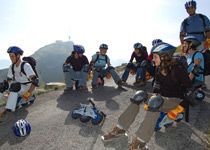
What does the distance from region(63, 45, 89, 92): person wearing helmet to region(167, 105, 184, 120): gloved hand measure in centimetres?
495

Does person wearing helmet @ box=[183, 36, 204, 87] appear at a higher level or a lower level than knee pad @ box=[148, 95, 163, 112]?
higher

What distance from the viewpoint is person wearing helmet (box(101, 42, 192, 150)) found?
9.46 ft

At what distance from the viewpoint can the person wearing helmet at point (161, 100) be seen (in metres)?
2.88

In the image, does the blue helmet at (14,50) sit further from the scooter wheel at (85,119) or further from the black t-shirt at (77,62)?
the scooter wheel at (85,119)

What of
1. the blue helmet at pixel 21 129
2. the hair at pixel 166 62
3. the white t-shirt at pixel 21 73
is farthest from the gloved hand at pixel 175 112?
the white t-shirt at pixel 21 73

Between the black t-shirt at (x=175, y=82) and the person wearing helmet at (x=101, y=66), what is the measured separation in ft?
14.1

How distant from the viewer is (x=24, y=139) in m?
3.57

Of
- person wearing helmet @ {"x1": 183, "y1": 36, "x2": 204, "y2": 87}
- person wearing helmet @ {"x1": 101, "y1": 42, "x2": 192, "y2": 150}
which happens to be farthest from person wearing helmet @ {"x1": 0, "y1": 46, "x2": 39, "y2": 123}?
person wearing helmet @ {"x1": 183, "y1": 36, "x2": 204, "y2": 87}

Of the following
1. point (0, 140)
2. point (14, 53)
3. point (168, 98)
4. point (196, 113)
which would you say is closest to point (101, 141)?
point (168, 98)

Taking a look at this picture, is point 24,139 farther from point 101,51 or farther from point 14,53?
point 101,51

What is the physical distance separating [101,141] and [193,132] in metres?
2.04

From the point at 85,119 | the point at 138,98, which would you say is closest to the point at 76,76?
the point at 85,119

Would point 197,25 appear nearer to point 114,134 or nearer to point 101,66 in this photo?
point 101,66

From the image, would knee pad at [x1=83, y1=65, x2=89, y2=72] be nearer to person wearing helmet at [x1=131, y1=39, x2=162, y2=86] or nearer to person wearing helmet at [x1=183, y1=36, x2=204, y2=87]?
person wearing helmet at [x1=131, y1=39, x2=162, y2=86]
